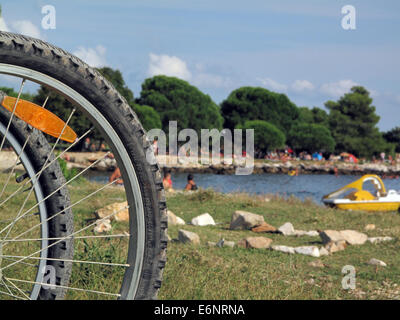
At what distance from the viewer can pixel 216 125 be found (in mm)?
74625

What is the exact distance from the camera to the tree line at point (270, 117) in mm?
71750

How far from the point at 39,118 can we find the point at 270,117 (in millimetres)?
78973

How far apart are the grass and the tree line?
52.3 metres

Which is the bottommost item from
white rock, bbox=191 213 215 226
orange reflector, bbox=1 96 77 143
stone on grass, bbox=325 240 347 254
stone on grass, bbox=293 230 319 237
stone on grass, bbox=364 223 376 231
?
stone on grass, bbox=325 240 347 254

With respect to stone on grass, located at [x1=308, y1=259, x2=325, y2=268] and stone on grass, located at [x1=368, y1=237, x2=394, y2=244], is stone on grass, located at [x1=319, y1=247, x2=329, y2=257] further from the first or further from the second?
stone on grass, located at [x1=368, y1=237, x2=394, y2=244]

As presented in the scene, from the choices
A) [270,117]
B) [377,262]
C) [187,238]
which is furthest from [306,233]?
[270,117]

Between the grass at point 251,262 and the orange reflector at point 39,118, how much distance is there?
1562 millimetres

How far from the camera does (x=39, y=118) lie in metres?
2.74

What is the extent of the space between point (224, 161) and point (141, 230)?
62.6 metres

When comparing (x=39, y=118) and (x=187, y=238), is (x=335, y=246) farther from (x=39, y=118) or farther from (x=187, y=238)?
(x=39, y=118)

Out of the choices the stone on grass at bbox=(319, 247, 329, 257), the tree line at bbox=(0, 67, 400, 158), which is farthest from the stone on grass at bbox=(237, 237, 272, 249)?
the tree line at bbox=(0, 67, 400, 158)

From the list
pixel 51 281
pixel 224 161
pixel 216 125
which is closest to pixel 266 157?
pixel 216 125

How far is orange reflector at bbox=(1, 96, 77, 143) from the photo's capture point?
8.94 ft
